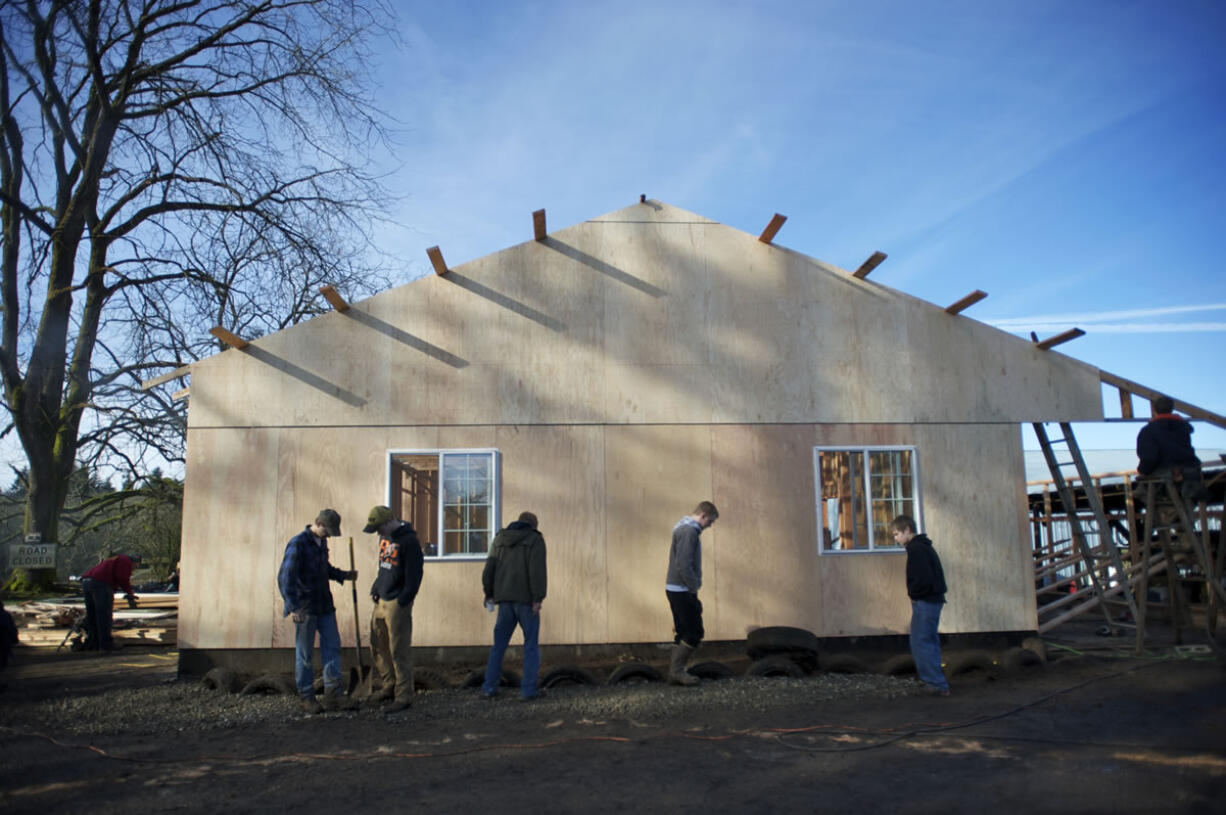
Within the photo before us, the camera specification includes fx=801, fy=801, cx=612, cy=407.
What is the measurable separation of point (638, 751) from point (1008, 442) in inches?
239

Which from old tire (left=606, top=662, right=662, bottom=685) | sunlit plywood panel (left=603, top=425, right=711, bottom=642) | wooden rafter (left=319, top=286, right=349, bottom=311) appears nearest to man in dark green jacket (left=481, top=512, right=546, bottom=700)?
old tire (left=606, top=662, right=662, bottom=685)

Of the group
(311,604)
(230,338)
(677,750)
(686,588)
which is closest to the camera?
(677,750)

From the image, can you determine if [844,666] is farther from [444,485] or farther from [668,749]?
[444,485]

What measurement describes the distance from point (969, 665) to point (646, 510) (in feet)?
11.6

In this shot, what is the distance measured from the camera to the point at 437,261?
28.9 ft

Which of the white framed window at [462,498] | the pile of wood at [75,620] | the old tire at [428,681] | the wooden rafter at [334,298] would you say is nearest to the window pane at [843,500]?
the white framed window at [462,498]

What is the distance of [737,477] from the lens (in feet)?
29.4

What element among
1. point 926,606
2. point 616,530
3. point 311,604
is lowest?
point 926,606

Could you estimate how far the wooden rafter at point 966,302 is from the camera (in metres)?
8.96

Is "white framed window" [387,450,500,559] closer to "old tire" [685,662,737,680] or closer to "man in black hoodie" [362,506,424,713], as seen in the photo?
"man in black hoodie" [362,506,424,713]

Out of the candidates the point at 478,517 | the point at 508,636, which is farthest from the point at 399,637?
the point at 478,517

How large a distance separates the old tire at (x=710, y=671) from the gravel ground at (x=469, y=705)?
101 mm

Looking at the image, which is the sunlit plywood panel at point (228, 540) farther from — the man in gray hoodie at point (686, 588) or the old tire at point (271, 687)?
the man in gray hoodie at point (686, 588)

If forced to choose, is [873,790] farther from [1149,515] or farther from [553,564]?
[1149,515]
